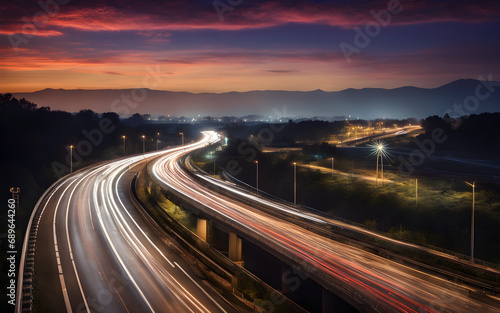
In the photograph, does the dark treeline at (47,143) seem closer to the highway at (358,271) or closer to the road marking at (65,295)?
the road marking at (65,295)

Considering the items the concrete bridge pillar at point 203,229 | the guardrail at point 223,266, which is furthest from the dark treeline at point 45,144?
the guardrail at point 223,266

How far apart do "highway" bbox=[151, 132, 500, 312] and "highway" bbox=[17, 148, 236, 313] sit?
487cm

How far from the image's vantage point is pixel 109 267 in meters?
23.1

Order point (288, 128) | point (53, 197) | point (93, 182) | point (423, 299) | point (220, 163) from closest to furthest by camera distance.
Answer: point (423, 299) < point (53, 197) < point (93, 182) < point (220, 163) < point (288, 128)

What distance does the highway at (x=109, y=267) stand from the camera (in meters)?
18.9

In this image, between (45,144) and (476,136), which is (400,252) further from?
(45,144)

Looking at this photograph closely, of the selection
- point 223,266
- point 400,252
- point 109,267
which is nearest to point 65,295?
point 109,267

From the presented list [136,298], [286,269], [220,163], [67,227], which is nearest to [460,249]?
[286,269]

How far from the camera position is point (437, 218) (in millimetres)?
44656

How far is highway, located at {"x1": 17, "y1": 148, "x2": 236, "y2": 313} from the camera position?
18922 millimetres

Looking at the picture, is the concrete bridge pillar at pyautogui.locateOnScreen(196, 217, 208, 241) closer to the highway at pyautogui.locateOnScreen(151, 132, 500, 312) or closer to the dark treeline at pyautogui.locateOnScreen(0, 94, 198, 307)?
the highway at pyautogui.locateOnScreen(151, 132, 500, 312)

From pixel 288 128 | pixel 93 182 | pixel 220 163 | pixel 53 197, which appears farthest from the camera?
pixel 288 128

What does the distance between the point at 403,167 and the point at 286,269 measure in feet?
166

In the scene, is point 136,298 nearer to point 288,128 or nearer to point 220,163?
point 220,163
